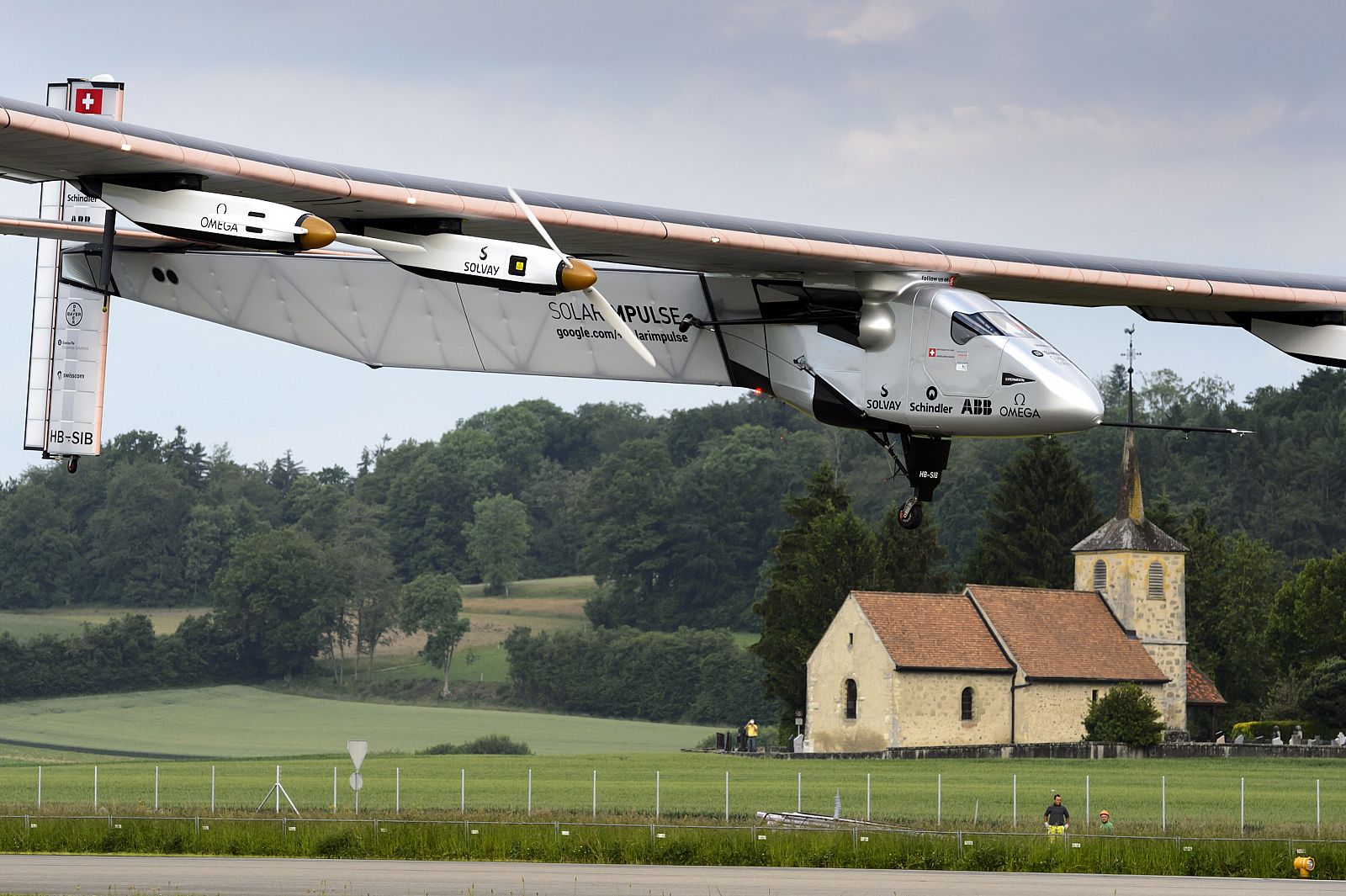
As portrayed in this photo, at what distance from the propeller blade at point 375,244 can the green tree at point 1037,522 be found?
3710 inches

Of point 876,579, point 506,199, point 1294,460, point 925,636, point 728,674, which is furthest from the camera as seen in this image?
point 1294,460

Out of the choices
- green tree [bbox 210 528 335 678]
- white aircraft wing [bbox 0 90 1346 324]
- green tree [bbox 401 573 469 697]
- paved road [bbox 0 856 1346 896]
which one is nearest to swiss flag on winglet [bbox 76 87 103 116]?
white aircraft wing [bbox 0 90 1346 324]

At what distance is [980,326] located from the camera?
94.8 ft

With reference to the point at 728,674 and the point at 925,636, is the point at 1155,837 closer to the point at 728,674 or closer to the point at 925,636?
the point at 925,636

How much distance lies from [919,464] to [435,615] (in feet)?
434

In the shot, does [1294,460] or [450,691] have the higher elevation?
[1294,460]

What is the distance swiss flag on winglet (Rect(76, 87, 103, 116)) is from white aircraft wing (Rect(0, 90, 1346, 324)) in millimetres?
6693

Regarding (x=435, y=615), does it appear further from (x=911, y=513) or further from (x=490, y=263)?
(x=490, y=263)

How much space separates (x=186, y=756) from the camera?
365 feet

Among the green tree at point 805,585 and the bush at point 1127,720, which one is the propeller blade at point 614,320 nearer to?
the bush at point 1127,720

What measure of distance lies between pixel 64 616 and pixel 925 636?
330 feet

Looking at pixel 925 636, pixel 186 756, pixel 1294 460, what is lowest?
pixel 186 756

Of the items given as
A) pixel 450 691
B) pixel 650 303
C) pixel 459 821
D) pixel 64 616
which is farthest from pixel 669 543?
pixel 650 303

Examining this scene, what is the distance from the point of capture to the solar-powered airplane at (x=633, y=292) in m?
26.4
